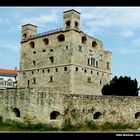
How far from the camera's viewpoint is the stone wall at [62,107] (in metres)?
19.0

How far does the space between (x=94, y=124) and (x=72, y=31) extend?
15.2m

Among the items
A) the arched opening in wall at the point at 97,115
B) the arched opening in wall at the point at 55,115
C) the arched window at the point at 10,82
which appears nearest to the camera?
the arched opening in wall at the point at 55,115

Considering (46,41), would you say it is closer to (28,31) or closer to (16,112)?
(28,31)

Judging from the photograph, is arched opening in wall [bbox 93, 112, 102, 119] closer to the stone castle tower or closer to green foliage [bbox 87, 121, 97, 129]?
green foliage [bbox 87, 121, 97, 129]

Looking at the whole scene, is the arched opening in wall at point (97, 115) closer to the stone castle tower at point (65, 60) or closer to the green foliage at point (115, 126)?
the green foliage at point (115, 126)

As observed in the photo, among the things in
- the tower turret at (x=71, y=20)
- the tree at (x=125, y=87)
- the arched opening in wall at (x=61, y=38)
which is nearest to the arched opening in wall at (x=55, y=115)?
the tree at (x=125, y=87)

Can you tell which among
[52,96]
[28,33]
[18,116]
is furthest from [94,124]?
[28,33]

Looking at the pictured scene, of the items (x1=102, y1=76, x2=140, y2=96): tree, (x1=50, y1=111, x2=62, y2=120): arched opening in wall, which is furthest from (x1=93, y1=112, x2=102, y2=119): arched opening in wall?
(x1=102, y1=76, x2=140, y2=96): tree

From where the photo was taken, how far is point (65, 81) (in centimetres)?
3225

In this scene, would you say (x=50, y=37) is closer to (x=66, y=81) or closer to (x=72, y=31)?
(x=72, y=31)

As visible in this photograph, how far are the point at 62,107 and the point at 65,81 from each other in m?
12.7

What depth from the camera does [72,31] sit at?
32.5 meters

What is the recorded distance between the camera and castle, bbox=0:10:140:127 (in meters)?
19.2
